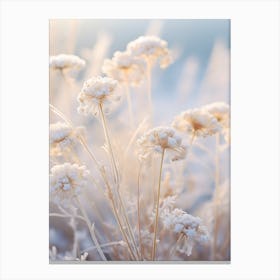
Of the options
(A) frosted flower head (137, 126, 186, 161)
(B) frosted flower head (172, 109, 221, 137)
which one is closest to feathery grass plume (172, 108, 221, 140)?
(B) frosted flower head (172, 109, 221, 137)

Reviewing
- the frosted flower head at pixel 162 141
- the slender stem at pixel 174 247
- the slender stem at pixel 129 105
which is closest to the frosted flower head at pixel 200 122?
the frosted flower head at pixel 162 141

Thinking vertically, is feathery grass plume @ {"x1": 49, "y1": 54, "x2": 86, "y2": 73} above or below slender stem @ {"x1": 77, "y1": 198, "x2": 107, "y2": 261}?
above

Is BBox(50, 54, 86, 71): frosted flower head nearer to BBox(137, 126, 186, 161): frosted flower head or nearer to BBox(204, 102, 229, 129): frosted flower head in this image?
BBox(137, 126, 186, 161): frosted flower head

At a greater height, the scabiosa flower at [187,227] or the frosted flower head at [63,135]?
the frosted flower head at [63,135]
